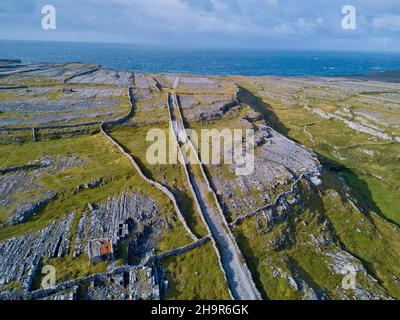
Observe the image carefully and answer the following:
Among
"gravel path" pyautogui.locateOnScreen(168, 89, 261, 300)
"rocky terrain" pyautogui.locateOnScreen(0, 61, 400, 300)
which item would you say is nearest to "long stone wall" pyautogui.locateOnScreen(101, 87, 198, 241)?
"rocky terrain" pyautogui.locateOnScreen(0, 61, 400, 300)

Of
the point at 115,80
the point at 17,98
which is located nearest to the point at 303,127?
the point at 115,80

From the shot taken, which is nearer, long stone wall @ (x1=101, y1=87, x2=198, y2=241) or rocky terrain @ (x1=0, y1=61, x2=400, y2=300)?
rocky terrain @ (x1=0, y1=61, x2=400, y2=300)

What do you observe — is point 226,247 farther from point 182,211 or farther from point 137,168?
point 137,168

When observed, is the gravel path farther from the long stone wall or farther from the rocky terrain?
the long stone wall

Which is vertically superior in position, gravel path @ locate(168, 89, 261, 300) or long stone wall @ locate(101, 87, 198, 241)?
long stone wall @ locate(101, 87, 198, 241)

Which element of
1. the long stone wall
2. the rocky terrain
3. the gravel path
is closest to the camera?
the gravel path

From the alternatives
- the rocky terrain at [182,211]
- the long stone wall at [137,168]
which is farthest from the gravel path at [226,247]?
the long stone wall at [137,168]
